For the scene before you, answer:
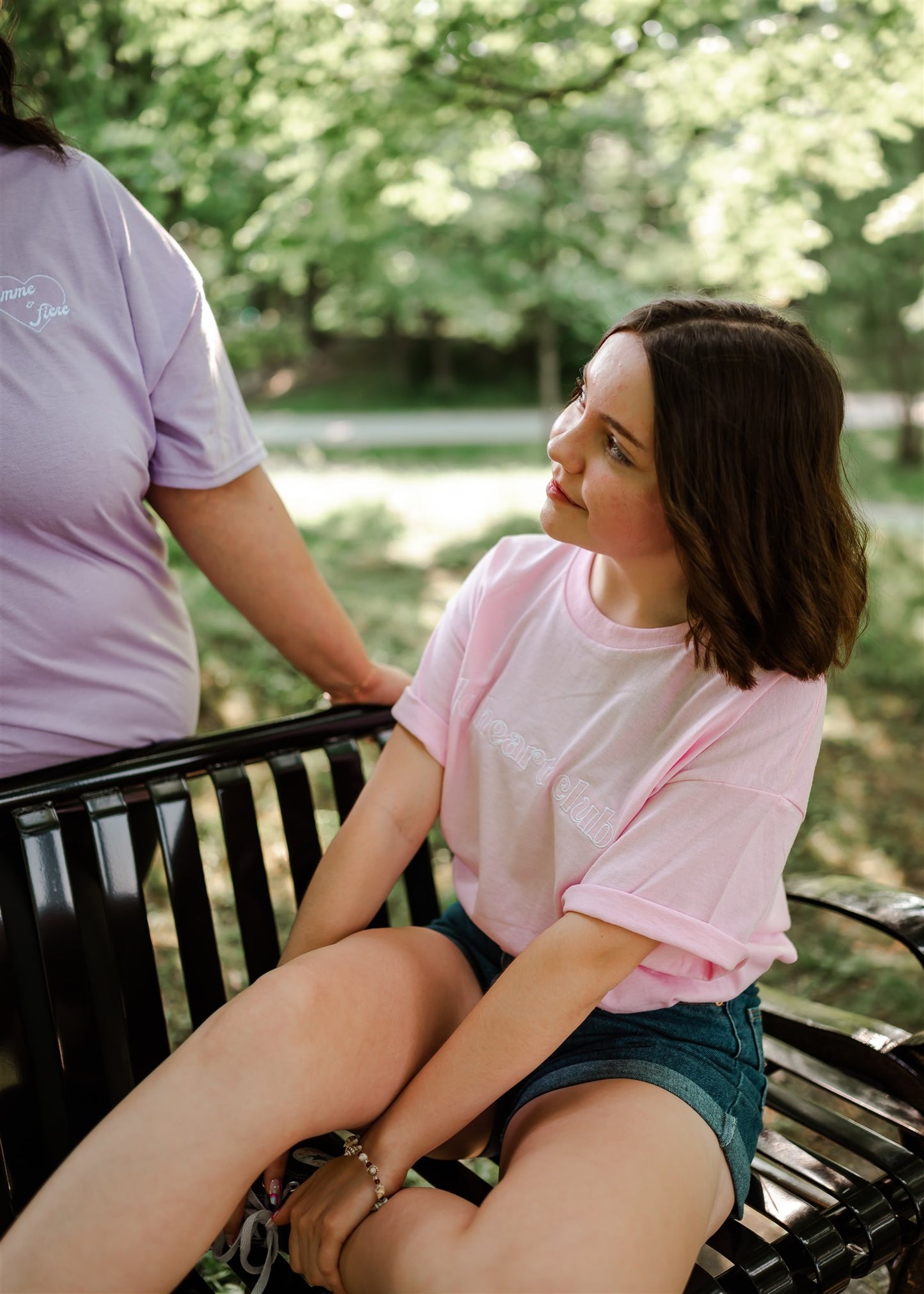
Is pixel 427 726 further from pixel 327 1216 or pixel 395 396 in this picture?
pixel 395 396

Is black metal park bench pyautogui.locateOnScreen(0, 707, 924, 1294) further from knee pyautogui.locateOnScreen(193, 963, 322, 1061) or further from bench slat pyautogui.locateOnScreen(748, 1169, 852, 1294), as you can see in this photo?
knee pyautogui.locateOnScreen(193, 963, 322, 1061)

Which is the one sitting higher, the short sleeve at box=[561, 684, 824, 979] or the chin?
the chin

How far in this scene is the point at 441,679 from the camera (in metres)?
1.98

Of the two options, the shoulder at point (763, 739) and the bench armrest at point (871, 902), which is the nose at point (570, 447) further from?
the bench armrest at point (871, 902)

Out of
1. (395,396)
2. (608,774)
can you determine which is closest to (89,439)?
(608,774)

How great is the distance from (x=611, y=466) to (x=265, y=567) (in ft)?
2.51

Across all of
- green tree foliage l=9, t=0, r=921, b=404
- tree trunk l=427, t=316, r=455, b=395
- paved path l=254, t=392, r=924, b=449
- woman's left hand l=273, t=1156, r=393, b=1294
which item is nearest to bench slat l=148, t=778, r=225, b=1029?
woman's left hand l=273, t=1156, r=393, b=1294

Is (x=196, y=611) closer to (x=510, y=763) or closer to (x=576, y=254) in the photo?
(x=510, y=763)

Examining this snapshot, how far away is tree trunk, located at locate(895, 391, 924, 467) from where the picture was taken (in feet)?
40.5

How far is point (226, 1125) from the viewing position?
145cm

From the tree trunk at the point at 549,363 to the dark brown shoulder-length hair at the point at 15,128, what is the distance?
1175 cm

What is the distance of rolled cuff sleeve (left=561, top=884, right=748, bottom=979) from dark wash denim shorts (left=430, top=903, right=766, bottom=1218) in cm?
21

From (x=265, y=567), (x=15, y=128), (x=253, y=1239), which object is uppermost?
(x=15, y=128)

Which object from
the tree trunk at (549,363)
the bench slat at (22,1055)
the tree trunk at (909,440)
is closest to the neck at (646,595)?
the bench slat at (22,1055)
